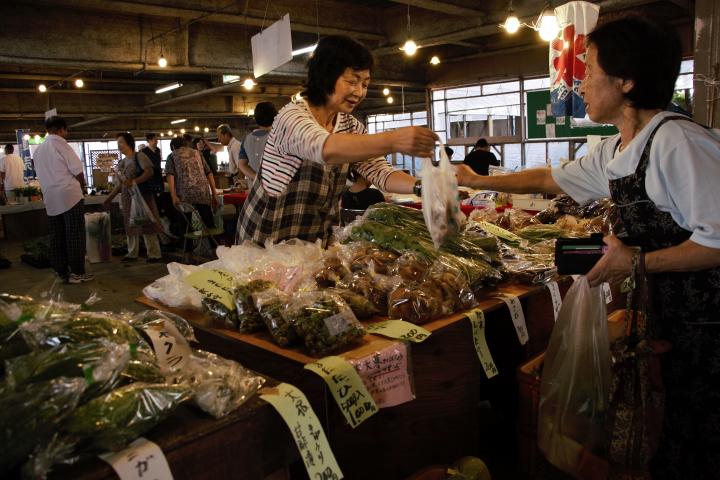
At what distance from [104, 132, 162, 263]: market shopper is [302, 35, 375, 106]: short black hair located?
591 cm

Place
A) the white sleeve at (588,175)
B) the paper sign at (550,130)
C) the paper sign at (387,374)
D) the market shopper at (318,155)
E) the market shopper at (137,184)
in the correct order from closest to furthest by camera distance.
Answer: the paper sign at (387,374), the market shopper at (318,155), the white sleeve at (588,175), the market shopper at (137,184), the paper sign at (550,130)

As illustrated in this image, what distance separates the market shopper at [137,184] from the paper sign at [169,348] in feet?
21.9

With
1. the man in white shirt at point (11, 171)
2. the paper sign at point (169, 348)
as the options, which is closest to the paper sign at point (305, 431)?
the paper sign at point (169, 348)

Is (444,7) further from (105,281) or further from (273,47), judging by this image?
(105,281)

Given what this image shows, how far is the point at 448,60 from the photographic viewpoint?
511 inches

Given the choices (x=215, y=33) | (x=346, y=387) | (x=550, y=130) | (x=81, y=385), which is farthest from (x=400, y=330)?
(x=550, y=130)

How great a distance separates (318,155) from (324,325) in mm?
619

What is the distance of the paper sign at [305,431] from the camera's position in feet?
3.62

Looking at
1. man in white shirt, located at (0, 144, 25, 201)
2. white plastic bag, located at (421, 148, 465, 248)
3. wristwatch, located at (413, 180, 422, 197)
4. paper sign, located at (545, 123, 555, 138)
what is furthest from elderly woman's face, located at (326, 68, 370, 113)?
man in white shirt, located at (0, 144, 25, 201)

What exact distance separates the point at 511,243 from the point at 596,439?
878 millimetres

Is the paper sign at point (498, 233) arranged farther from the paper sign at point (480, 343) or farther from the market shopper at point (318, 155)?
the paper sign at point (480, 343)

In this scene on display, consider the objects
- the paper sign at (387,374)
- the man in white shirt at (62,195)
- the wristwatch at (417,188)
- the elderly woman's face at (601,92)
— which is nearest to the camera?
the paper sign at (387,374)

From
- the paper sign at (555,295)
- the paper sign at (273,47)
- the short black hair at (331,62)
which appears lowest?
the paper sign at (555,295)

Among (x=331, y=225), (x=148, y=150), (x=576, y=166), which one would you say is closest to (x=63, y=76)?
(x=148, y=150)
